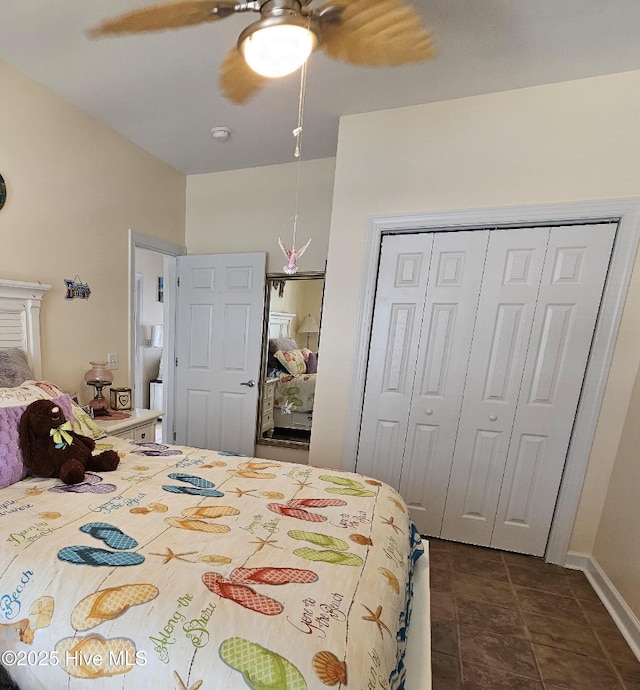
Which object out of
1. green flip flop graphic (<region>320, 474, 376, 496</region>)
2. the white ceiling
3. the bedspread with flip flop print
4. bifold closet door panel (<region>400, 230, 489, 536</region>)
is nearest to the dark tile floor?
bifold closet door panel (<region>400, 230, 489, 536</region>)

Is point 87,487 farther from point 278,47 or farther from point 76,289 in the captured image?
point 278,47

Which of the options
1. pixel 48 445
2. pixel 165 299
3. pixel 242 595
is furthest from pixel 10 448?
pixel 165 299

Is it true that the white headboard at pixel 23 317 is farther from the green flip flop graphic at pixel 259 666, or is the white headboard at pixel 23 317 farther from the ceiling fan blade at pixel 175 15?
the green flip flop graphic at pixel 259 666

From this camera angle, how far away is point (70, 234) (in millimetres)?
2170

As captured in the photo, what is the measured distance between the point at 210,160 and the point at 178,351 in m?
1.77

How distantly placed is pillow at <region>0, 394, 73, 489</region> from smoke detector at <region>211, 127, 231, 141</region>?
2.10m

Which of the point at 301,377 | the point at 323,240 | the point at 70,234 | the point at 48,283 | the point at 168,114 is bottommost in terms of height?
the point at 301,377

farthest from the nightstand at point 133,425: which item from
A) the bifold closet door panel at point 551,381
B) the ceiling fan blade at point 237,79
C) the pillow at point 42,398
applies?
the bifold closet door panel at point 551,381

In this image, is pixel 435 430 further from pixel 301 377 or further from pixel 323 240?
pixel 323 240

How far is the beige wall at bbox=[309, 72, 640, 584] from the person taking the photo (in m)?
1.74

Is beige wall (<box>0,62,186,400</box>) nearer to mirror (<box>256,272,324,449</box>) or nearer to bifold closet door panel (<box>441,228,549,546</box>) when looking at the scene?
mirror (<box>256,272,324,449</box>)

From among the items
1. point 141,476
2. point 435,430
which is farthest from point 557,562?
point 141,476

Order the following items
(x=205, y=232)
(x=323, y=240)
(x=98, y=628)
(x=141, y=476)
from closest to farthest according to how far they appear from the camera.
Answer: (x=98, y=628), (x=141, y=476), (x=323, y=240), (x=205, y=232)

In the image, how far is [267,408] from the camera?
306 centimetres
